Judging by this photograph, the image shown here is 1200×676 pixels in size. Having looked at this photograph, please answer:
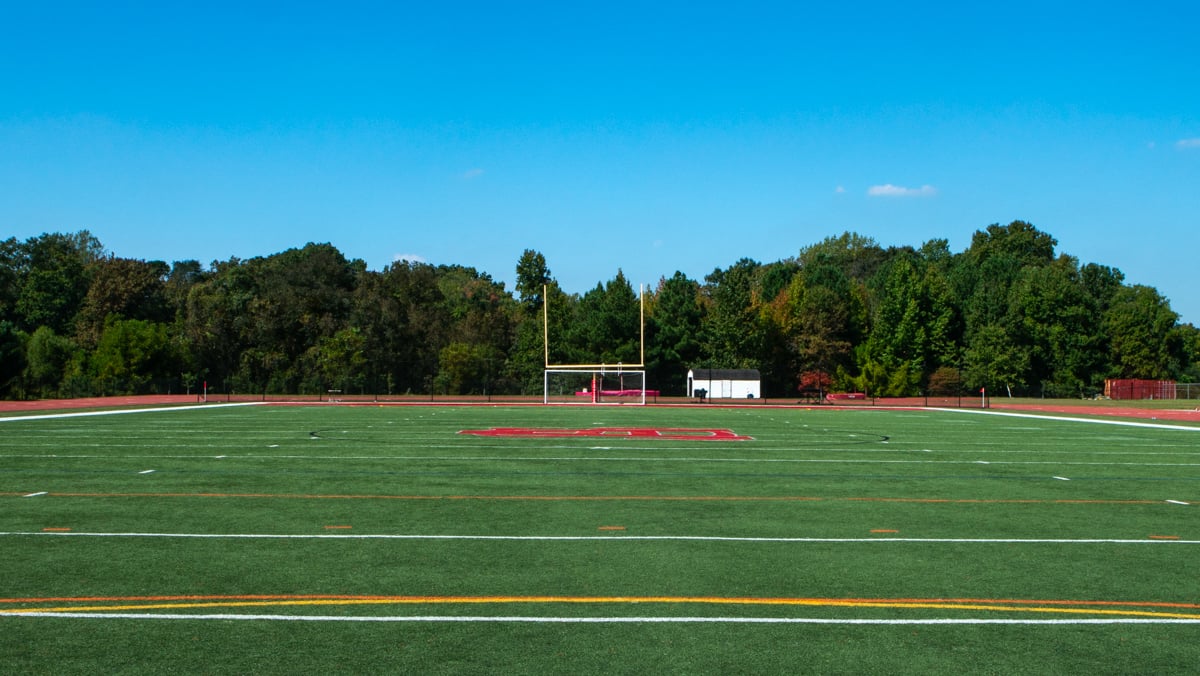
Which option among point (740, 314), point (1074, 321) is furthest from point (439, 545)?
point (1074, 321)

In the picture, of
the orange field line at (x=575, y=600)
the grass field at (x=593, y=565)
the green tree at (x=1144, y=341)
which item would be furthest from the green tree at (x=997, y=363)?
the orange field line at (x=575, y=600)

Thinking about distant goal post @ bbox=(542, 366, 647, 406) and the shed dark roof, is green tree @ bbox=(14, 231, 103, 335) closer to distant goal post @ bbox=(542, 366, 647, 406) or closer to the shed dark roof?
distant goal post @ bbox=(542, 366, 647, 406)

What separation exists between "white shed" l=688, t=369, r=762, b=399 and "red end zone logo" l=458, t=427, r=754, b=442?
35.9 meters

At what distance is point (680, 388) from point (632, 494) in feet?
169

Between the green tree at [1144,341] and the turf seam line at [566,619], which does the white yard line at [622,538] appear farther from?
the green tree at [1144,341]

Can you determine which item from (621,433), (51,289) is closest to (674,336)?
(621,433)

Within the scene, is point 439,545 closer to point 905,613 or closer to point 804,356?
point 905,613

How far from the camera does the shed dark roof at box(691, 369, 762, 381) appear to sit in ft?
202

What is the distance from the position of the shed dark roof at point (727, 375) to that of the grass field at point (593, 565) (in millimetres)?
45117

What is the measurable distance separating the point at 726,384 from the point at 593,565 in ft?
179

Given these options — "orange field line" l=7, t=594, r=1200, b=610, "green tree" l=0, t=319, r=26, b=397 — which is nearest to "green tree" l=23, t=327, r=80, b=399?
"green tree" l=0, t=319, r=26, b=397

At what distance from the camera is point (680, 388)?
6319 centimetres

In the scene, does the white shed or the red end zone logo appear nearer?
the red end zone logo

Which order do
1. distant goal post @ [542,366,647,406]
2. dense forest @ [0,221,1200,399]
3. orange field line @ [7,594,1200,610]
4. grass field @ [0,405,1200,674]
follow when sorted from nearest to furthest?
grass field @ [0,405,1200,674] < orange field line @ [7,594,1200,610] < distant goal post @ [542,366,647,406] < dense forest @ [0,221,1200,399]
